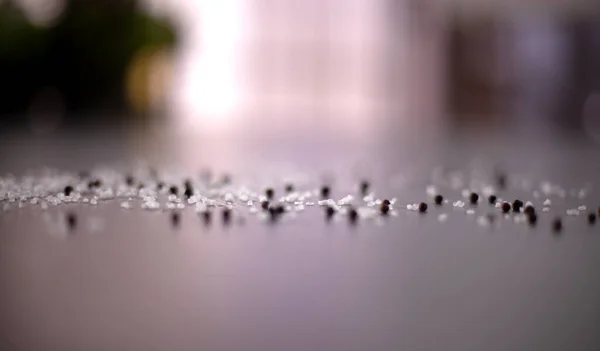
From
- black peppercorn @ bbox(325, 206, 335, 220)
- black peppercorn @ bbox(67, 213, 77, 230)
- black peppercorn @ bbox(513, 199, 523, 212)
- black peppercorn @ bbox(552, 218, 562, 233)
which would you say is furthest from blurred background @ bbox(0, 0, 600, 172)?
black peppercorn @ bbox(552, 218, 562, 233)

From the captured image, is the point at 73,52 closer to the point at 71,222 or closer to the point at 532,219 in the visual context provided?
the point at 71,222

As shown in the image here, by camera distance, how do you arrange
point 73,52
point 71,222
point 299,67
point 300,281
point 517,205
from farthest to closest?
point 299,67
point 73,52
point 517,205
point 71,222
point 300,281

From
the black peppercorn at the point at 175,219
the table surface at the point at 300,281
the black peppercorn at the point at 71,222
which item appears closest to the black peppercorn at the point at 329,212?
the table surface at the point at 300,281

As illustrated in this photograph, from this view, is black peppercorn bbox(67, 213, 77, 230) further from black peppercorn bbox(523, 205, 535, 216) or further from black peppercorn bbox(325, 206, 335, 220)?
black peppercorn bbox(523, 205, 535, 216)

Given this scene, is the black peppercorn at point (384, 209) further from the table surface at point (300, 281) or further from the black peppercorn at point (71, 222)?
the black peppercorn at point (71, 222)

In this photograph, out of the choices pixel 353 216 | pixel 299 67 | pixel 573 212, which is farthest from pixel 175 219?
pixel 299 67

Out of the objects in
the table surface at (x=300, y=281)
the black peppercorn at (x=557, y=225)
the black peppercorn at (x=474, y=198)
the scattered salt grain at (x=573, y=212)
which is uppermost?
the black peppercorn at (x=474, y=198)

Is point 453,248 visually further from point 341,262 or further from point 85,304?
point 85,304

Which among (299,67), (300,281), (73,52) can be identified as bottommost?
(300,281)
